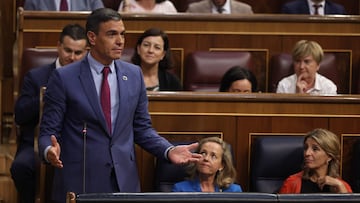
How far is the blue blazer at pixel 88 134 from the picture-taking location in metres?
2.19

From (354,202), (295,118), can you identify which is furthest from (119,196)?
(295,118)

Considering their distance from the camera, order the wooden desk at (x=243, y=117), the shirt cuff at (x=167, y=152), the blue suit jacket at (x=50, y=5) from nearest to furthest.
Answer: the shirt cuff at (x=167, y=152) → the wooden desk at (x=243, y=117) → the blue suit jacket at (x=50, y=5)

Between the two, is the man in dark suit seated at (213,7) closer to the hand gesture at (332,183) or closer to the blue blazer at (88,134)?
the hand gesture at (332,183)

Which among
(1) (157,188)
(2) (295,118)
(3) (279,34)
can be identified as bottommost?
(1) (157,188)

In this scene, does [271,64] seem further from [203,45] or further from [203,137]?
[203,137]

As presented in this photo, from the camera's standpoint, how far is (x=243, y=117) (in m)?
2.54

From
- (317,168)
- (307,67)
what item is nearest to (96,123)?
(317,168)

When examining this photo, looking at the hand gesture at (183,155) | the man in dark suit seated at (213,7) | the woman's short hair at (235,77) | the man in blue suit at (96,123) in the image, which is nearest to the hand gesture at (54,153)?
the man in blue suit at (96,123)

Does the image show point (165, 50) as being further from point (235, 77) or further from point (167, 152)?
point (167, 152)

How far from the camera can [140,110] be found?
226 centimetres

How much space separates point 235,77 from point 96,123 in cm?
81

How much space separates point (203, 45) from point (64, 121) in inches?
46.7

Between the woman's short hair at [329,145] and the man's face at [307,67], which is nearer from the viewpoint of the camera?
the woman's short hair at [329,145]

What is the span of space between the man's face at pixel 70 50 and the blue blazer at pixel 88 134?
1.71ft
